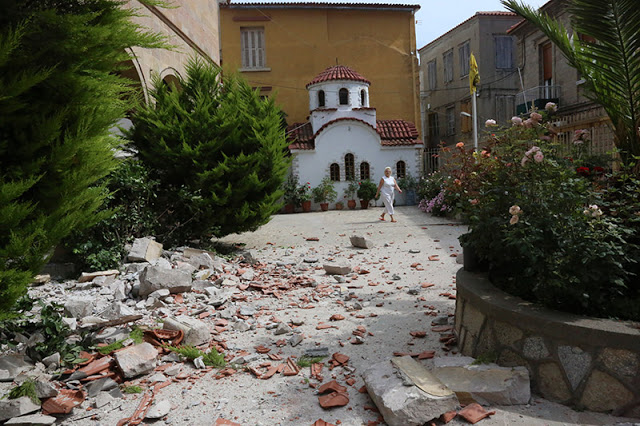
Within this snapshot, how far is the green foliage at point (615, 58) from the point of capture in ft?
13.7

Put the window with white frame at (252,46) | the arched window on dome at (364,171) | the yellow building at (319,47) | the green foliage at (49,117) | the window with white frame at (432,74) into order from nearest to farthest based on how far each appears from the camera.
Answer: the green foliage at (49,117)
the arched window on dome at (364,171)
the yellow building at (319,47)
the window with white frame at (252,46)
the window with white frame at (432,74)

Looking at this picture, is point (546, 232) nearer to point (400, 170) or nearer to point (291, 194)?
point (291, 194)

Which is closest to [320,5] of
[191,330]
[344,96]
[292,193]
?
[344,96]

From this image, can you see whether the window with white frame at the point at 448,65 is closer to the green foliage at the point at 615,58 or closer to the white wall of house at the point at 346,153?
the white wall of house at the point at 346,153

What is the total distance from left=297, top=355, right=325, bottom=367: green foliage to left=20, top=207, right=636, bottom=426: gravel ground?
0.39ft

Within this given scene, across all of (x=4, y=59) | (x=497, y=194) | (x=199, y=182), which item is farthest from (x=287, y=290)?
(x=4, y=59)

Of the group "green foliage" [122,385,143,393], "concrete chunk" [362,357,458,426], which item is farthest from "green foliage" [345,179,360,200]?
"concrete chunk" [362,357,458,426]

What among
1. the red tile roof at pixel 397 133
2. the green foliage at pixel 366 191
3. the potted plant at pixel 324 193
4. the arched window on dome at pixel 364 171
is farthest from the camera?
the arched window on dome at pixel 364 171

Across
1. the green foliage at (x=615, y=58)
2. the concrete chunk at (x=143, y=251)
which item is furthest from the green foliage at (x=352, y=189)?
the green foliage at (x=615, y=58)

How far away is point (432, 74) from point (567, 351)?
30203 millimetres

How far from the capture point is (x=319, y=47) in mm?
23578

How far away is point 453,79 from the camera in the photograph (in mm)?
28109

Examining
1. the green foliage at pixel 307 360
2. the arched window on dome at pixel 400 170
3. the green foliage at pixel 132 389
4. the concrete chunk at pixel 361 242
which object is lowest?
the green foliage at pixel 307 360

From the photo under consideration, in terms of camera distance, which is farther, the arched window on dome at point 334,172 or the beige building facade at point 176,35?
the arched window on dome at point 334,172
